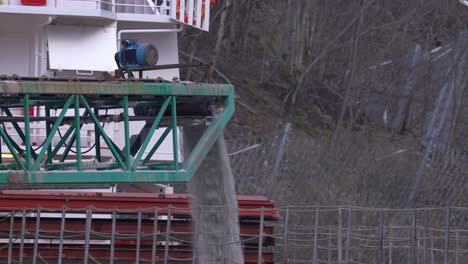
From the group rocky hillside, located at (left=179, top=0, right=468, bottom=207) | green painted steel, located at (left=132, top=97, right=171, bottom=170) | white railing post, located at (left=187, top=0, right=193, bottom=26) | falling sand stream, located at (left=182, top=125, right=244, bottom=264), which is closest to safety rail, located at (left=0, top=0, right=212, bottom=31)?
white railing post, located at (left=187, top=0, right=193, bottom=26)

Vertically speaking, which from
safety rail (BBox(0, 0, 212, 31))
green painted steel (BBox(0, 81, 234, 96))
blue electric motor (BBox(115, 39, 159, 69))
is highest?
safety rail (BBox(0, 0, 212, 31))

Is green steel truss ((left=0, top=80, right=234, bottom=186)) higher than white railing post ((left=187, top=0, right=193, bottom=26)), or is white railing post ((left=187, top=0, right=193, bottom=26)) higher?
white railing post ((left=187, top=0, right=193, bottom=26))

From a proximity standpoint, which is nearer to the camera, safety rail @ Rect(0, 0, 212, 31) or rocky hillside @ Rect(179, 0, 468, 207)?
safety rail @ Rect(0, 0, 212, 31)

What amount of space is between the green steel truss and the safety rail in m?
6.48

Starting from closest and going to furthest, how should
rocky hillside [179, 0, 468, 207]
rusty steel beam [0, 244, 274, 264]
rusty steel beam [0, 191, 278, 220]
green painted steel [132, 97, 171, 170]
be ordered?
green painted steel [132, 97, 171, 170] < rusty steel beam [0, 191, 278, 220] < rusty steel beam [0, 244, 274, 264] < rocky hillside [179, 0, 468, 207]

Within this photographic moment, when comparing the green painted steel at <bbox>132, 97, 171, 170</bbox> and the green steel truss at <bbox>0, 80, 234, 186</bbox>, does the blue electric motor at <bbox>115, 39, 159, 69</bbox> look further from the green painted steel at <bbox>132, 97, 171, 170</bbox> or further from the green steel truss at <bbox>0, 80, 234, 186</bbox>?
the green painted steel at <bbox>132, 97, 171, 170</bbox>

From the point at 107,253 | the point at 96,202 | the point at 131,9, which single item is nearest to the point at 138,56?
the point at 96,202

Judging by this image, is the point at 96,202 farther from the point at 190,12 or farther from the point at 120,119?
the point at 190,12

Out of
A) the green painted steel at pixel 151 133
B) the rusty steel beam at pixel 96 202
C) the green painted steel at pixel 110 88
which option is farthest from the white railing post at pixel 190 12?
the green painted steel at pixel 151 133

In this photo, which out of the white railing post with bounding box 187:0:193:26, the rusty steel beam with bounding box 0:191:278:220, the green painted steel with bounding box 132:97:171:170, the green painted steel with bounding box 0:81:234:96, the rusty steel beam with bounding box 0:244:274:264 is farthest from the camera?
the white railing post with bounding box 187:0:193:26

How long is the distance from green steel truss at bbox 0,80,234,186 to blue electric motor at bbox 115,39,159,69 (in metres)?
0.48

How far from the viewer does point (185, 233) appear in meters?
20.4

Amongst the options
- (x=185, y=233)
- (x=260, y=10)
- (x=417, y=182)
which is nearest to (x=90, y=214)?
(x=185, y=233)

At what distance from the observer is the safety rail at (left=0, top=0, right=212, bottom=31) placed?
2283cm
